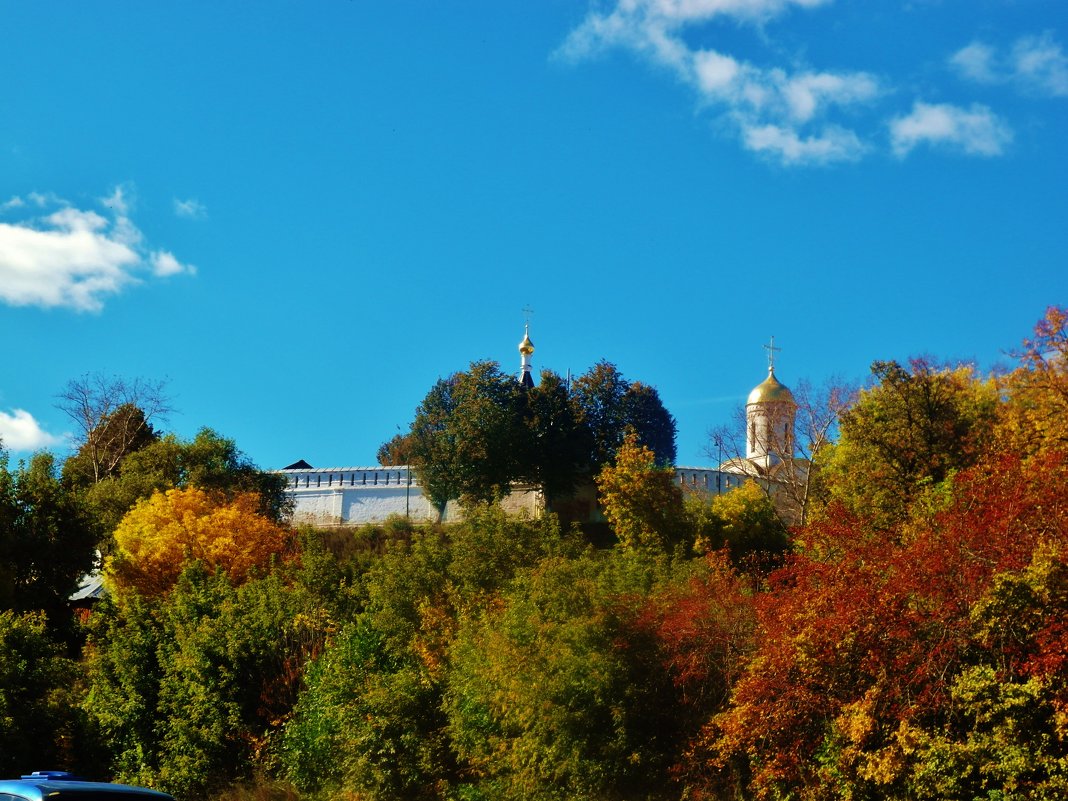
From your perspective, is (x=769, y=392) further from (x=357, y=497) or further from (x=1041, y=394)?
(x=1041, y=394)

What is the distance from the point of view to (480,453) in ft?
152

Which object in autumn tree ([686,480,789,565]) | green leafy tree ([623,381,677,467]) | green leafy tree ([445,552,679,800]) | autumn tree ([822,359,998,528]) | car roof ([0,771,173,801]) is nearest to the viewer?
car roof ([0,771,173,801])

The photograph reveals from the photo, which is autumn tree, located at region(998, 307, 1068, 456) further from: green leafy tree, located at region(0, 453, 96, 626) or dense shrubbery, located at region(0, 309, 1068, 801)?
green leafy tree, located at region(0, 453, 96, 626)

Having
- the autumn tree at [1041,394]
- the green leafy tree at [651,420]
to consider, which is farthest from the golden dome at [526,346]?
the autumn tree at [1041,394]

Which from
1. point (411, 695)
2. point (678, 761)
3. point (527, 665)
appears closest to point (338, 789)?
point (411, 695)

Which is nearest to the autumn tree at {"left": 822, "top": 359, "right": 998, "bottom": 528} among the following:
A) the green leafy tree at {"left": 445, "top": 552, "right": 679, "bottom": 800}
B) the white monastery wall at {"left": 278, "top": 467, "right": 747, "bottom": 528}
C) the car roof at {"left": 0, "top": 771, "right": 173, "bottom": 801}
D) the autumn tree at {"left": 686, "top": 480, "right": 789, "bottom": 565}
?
the autumn tree at {"left": 686, "top": 480, "right": 789, "bottom": 565}

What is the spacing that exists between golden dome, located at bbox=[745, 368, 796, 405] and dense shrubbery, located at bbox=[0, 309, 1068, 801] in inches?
1071

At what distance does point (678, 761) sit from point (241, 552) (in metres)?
18.3

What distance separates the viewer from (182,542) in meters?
32.1

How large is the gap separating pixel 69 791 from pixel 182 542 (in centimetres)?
2373

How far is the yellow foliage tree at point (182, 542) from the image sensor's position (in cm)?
3153

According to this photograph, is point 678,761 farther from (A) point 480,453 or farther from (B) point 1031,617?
(A) point 480,453

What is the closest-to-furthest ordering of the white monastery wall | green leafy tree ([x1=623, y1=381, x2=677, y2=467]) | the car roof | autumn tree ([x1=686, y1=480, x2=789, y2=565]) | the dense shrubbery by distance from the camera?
the car roof < the dense shrubbery < autumn tree ([x1=686, y1=480, x2=789, y2=565]) < the white monastery wall < green leafy tree ([x1=623, y1=381, x2=677, y2=467])

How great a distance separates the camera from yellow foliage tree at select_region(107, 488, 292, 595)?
31.5m
